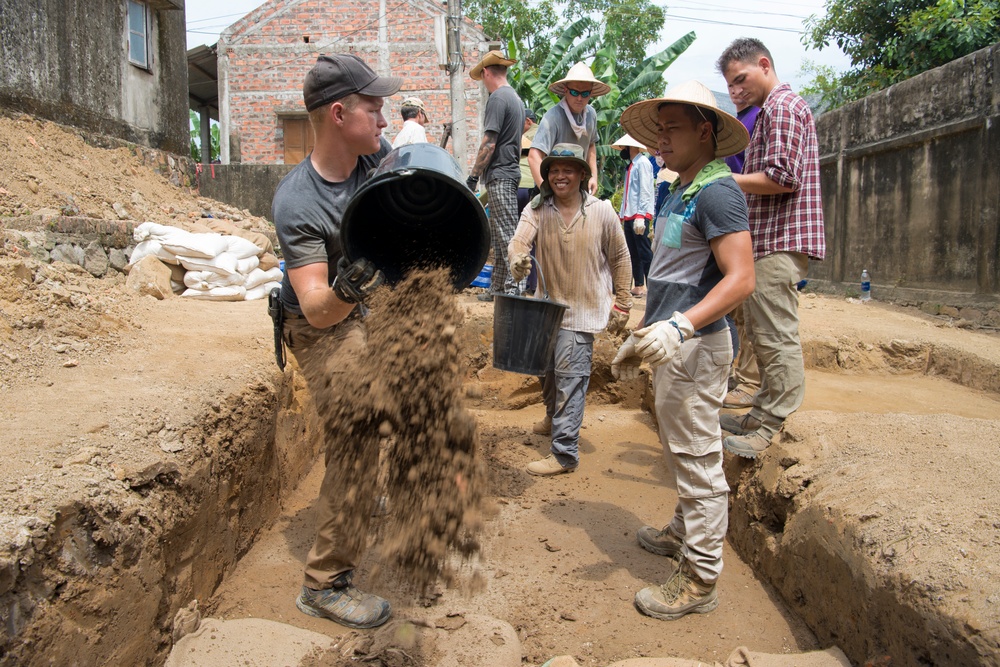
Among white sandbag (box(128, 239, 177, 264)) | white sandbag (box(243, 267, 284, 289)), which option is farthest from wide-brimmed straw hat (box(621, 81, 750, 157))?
white sandbag (box(128, 239, 177, 264))

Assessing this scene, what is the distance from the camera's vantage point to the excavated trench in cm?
175

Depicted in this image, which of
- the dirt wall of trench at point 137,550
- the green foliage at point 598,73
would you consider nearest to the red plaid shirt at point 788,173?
the dirt wall of trench at point 137,550

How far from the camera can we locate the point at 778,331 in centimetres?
319

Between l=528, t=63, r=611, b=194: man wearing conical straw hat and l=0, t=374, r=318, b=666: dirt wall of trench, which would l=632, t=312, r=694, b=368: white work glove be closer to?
l=0, t=374, r=318, b=666: dirt wall of trench

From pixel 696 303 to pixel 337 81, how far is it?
4.66 ft

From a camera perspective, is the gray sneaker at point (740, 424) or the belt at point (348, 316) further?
the gray sneaker at point (740, 424)

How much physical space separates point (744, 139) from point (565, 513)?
1.94m

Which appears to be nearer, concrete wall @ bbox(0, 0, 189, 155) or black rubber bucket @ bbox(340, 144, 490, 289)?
black rubber bucket @ bbox(340, 144, 490, 289)

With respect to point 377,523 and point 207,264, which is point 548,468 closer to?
point 377,523

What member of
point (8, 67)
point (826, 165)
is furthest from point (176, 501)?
point (826, 165)

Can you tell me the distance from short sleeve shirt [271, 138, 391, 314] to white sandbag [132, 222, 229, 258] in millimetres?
4805

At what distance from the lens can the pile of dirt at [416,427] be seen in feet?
7.45

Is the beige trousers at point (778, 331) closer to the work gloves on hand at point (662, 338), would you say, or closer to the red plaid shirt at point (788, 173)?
the red plaid shirt at point (788, 173)

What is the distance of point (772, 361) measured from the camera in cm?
322
